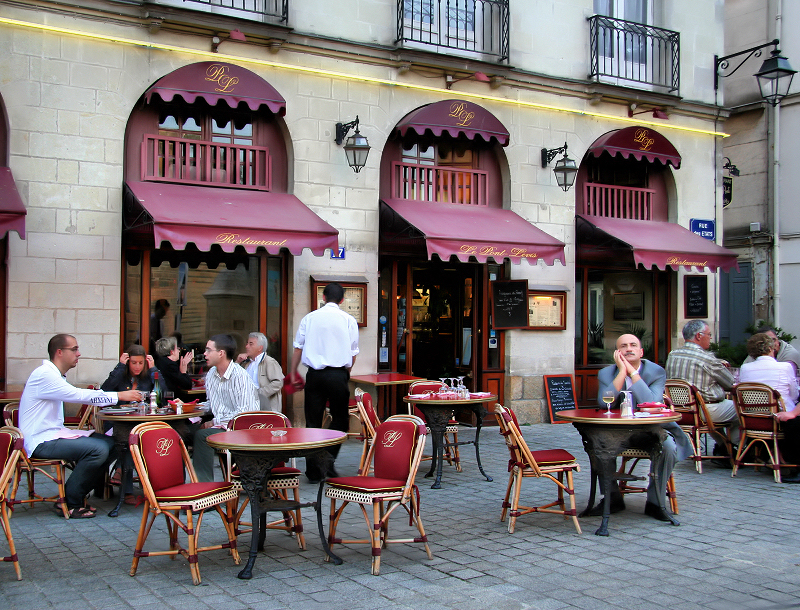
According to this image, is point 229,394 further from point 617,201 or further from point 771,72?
point 771,72

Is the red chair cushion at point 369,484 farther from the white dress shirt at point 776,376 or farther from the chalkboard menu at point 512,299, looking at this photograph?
the chalkboard menu at point 512,299

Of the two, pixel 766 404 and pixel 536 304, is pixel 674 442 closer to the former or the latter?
pixel 766 404

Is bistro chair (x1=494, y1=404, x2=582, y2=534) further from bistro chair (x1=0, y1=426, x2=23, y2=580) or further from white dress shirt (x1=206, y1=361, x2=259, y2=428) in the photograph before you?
bistro chair (x1=0, y1=426, x2=23, y2=580)

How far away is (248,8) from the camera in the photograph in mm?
10641

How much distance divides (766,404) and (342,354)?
428cm

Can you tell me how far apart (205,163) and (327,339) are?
3.75m

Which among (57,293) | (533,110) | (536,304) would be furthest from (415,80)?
(57,293)

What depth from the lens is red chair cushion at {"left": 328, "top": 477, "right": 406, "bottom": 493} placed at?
17.2ft

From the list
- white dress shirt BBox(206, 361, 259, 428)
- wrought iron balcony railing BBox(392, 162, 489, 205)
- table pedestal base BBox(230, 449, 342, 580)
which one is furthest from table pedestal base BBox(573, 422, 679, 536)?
wrought iron balcony railing BBox(392, 162, 489, 205)

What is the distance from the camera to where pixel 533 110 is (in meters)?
12.6

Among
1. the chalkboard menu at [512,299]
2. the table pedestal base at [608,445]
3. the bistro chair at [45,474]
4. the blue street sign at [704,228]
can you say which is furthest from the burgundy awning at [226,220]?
the blue street sign at [704,228]

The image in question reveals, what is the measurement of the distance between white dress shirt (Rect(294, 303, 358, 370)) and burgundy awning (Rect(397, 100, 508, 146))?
4.15m

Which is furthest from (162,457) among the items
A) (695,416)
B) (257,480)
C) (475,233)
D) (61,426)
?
(475,233)

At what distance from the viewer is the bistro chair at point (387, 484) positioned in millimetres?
5230
